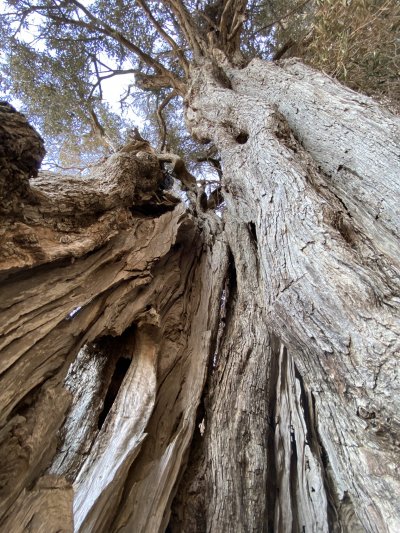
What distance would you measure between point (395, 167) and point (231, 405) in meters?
1.44

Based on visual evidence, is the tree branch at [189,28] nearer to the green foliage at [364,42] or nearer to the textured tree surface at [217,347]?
the green foliage at [364,42]

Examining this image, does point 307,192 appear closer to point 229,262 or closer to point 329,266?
point 329,266

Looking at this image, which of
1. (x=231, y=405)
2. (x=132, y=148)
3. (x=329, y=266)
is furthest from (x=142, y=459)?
(x=132, y=148)

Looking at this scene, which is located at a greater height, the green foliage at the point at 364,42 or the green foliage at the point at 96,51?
the green foliage at the point at 96,51

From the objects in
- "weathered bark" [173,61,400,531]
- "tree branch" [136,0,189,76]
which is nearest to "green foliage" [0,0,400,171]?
"tree branch" [136,0,189,76]

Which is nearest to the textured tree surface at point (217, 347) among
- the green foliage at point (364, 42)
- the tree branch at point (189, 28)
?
the green foliage at point (364, 42)

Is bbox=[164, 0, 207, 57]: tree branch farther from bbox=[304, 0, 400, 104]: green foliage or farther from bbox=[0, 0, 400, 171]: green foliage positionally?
bbox=[304, 0, 400, 104]: green foliage

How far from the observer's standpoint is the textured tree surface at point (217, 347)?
4.21 ft

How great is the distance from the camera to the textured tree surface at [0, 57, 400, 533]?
4.21ft

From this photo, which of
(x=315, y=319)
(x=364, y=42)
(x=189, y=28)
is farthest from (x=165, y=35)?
(x=315, y=319)

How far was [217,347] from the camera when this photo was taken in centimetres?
235

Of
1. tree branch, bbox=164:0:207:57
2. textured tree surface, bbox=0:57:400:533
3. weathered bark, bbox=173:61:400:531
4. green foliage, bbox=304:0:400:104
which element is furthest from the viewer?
tree branch, bbox=164:0:207:57

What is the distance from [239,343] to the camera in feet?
7.37

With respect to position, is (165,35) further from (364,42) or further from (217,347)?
(217,347)
